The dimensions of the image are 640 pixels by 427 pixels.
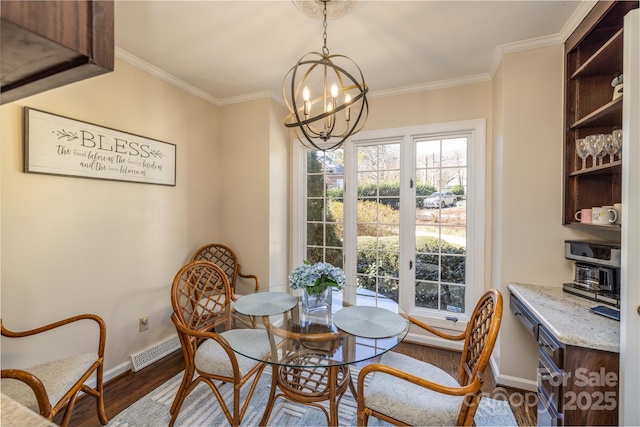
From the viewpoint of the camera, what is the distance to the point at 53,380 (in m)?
1.47

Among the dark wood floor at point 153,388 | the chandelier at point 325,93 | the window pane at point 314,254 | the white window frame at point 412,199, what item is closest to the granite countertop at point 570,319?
the white window frame at point 412,199

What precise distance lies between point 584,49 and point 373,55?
1.46 meters

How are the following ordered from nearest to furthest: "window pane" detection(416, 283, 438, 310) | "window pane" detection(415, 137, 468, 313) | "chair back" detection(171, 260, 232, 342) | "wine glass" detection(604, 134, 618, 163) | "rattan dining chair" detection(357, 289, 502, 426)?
"rattan dining chair" detection(357, 289, 502, 426), "wine glass" detection(604, 134, 618, 163), "chair back" detection(171, 260, 232, 342), "window pane" detection(415, 137, 468, 313), "window pane" detection(416, 283, 438, 310)

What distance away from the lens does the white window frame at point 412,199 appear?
8.66ft

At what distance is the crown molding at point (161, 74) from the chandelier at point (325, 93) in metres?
0.93

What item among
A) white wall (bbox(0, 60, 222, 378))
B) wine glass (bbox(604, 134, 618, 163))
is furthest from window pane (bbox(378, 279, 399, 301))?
white wall (bbox(0, 60, 222, 378))

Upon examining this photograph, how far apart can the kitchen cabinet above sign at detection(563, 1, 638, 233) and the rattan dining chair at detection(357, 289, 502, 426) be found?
3.41ft

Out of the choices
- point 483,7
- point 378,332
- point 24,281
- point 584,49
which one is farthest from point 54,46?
point 584,49

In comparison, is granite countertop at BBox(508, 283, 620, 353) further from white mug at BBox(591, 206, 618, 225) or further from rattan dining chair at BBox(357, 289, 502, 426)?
white mug at BBox(591, 206, 618, 225)

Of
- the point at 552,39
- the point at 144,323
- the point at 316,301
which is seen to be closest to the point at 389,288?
the point at 316,301

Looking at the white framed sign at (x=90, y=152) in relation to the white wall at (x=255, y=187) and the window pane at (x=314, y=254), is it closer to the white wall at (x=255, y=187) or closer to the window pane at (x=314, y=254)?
the white wall at (x=255, y=187)

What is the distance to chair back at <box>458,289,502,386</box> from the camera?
1.28m

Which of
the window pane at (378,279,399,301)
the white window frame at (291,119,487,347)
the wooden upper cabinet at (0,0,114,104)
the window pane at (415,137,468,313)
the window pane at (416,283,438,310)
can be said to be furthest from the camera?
the window pane at (378,279,399,301)

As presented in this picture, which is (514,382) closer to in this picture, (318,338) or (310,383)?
(310,383)
